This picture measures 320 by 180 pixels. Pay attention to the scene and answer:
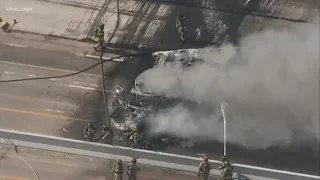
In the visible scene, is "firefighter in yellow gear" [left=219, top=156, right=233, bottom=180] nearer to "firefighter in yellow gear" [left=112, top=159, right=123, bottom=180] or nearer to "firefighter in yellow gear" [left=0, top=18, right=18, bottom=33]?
"firefighter in yellow gear" [left=112, top=159, right=123, bottom=180]

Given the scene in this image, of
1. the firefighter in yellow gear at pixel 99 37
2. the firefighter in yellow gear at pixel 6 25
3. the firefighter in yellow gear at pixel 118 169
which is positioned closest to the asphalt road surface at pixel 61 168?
the firefighter in yellow gear at pixel 118 169

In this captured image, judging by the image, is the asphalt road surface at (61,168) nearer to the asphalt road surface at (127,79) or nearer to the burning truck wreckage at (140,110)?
the asphalt road surface at (127,79)

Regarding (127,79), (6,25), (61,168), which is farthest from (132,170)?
(6,25)

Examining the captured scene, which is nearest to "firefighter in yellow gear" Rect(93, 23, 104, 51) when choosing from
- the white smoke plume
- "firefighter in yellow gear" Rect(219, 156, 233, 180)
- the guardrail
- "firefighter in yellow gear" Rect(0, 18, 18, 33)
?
the white smoke plume

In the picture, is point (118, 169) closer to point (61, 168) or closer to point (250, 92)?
point (61, 168)

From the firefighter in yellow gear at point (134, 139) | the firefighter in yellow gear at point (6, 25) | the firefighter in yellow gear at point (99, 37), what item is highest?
the firefighter in yellow gear at point (6, 25)
